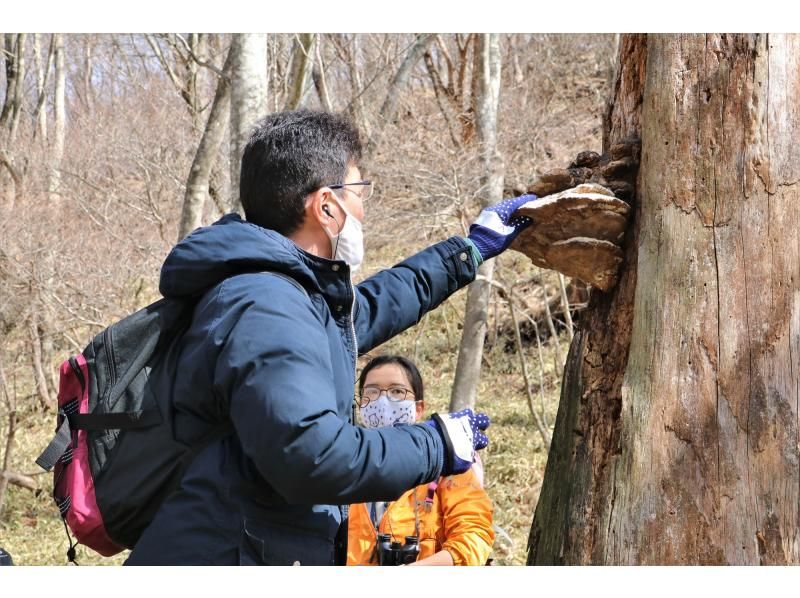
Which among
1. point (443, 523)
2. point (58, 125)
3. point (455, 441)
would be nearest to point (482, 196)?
point (443, 523)

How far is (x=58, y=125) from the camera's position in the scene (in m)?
13.4

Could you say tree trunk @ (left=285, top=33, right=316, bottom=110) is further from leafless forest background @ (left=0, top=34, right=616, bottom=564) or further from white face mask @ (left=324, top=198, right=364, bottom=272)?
white face mask @ (left=324, top=198, right=364, bottom=272)

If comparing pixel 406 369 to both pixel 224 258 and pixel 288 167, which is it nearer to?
pixel 288 167

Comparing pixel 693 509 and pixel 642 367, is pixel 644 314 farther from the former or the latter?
pixel 693 509

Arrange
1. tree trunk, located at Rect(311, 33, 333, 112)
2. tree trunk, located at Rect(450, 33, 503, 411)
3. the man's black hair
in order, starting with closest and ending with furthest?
the man's black hair
tree trunk, located at Rect(311, 33, 333, 112)
tree trunk, located at Rect(450, 33, 503, 411)

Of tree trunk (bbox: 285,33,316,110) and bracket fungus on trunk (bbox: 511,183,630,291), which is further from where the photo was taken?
tree trunk (bbox: 285,33,316,110)

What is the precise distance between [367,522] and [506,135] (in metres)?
7.00

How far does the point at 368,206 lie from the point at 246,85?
132 inches

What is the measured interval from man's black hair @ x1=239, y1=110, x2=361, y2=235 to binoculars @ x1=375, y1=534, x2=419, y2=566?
118cm

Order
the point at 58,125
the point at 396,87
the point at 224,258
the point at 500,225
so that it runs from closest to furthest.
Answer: the point at 224,258 → the point at 500,225 → the point at 396,87 → the point at 58,125

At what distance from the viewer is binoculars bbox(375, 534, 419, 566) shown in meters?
2.87

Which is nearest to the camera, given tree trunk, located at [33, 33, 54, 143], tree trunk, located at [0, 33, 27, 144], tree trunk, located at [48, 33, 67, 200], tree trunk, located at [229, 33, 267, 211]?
tree trunk, located at [229, 33, 267, 211]

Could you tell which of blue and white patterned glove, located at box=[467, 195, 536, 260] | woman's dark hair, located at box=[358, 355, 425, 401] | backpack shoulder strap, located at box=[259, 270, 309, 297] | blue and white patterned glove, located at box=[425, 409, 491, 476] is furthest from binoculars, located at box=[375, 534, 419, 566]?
backpack shoulder strap, located at box=[259, 270, 309, 297]
